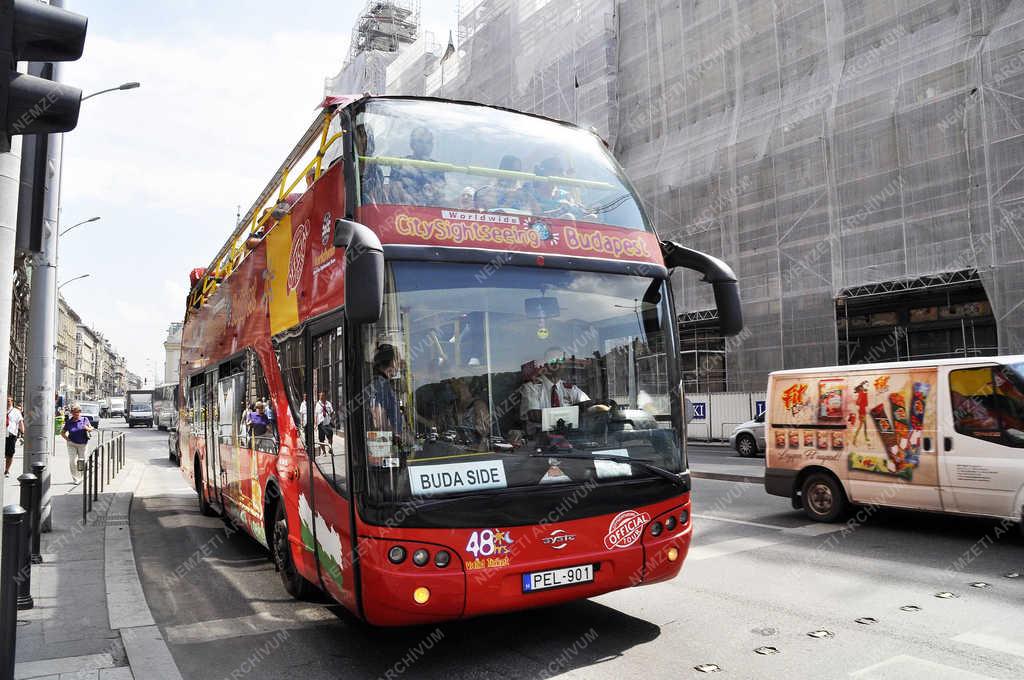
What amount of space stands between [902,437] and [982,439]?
89cm

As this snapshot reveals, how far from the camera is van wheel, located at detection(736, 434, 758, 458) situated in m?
21.5

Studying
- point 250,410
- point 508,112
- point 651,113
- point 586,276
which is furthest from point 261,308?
point 651,113

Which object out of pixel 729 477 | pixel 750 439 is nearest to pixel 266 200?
pixel 729 477

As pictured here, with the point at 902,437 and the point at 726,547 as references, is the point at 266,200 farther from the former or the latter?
the point at 902,437

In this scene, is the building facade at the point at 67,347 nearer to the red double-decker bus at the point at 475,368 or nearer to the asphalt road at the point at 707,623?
the asphalt road at the point at 707,623

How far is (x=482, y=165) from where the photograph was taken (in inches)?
217

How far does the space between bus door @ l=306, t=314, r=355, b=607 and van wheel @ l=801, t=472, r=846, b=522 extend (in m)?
6.86

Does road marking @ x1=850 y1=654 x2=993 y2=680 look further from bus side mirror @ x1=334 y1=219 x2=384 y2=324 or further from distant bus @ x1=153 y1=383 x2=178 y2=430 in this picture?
distant bus @ x1=153 y1=383 x2=178 y2=430

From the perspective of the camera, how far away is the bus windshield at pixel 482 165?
5.18 m

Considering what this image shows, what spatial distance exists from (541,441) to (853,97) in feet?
64.8

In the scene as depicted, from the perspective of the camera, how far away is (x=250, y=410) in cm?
795

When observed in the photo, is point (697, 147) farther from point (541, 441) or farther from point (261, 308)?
point (541, 441)

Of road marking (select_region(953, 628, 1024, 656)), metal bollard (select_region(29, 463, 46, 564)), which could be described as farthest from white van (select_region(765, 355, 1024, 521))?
metal bollard (select_region(29, 463, 46, 564))

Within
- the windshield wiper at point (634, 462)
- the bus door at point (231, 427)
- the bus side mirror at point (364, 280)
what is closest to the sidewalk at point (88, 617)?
the bus door at point (231, 427)
